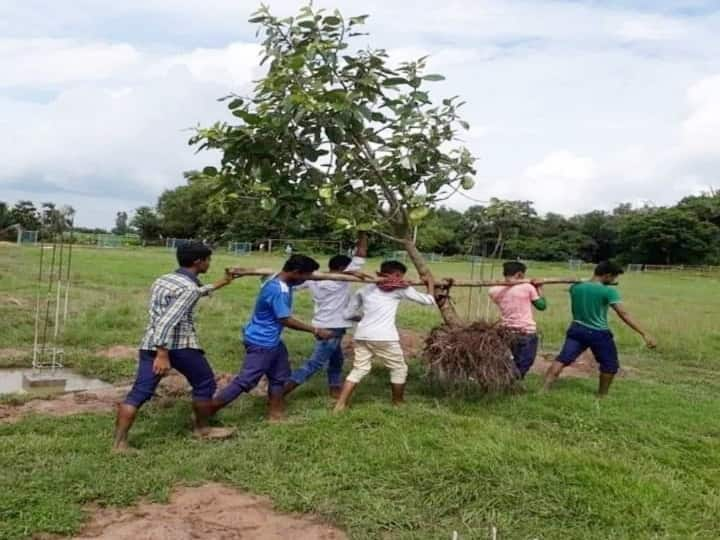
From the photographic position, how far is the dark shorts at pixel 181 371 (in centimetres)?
552

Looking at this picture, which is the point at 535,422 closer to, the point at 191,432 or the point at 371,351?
the point at 371,351

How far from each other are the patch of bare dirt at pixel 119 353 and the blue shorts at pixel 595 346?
5395mm

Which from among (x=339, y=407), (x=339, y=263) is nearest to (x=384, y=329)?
(x=339, y=407)

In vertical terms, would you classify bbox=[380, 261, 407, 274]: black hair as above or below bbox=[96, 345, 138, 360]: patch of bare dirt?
above

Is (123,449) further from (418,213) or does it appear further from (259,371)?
(418,213)

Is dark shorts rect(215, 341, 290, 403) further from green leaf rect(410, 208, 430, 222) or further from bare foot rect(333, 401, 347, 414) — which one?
green leaf rect(410, 208, 430, 222)

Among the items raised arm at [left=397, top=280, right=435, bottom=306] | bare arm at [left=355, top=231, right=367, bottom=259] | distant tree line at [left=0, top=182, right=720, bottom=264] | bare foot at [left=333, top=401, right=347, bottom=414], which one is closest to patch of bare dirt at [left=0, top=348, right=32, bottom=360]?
bare arm at [left=355, top=231, right=367, bottom=259]

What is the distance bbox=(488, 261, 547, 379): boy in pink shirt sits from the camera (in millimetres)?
7496

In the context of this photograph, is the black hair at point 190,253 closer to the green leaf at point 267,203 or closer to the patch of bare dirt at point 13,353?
the green leaf at point 267,203

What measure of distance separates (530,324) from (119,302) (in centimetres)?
996

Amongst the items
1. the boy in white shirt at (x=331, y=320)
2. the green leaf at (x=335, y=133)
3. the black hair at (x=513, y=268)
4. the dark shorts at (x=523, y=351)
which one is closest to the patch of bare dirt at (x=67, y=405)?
the boy in white shirt at (x=331, y=320)

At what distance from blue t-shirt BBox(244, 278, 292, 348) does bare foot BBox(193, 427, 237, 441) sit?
0.78 meters

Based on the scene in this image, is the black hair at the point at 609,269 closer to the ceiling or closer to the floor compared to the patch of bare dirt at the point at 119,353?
closer to the ceiling

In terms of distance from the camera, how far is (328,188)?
6906 millimetres
